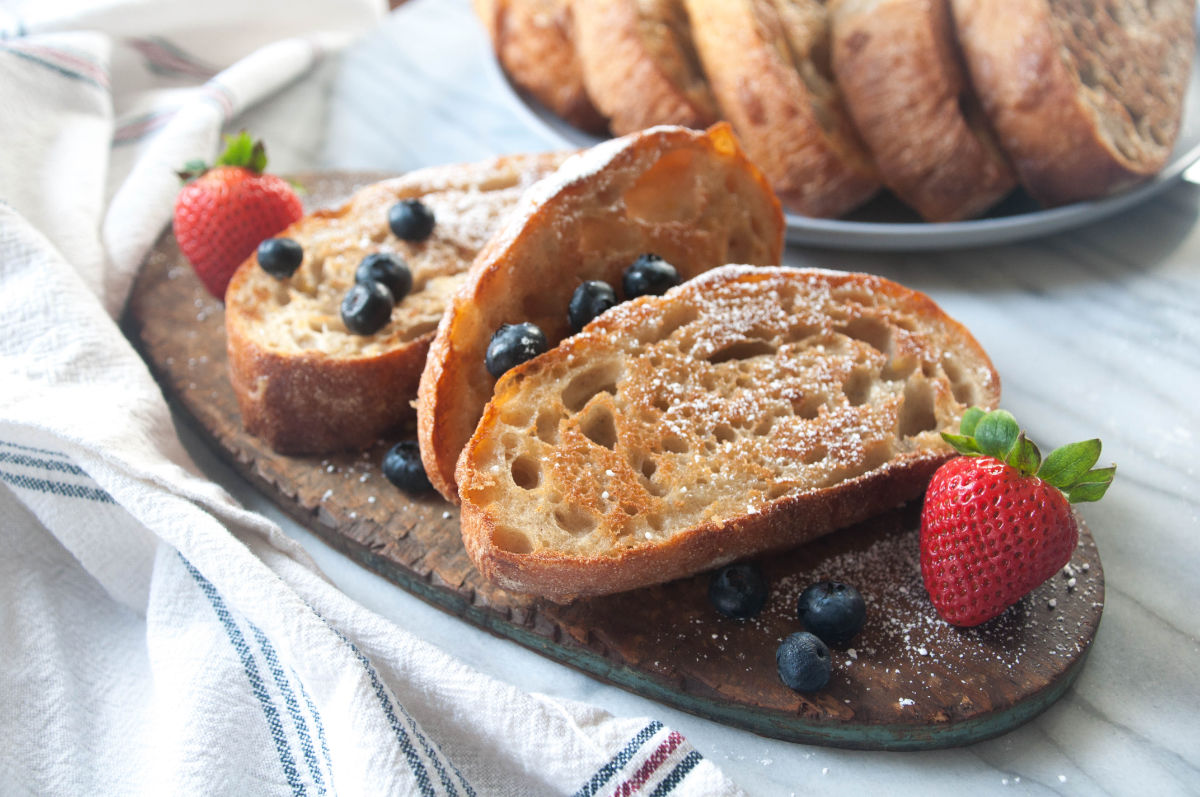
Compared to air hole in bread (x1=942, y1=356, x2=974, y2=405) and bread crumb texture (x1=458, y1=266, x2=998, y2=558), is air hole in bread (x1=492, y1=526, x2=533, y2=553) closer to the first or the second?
bread crumb texture (x1=458, y1=266, x2=998, y2=558)

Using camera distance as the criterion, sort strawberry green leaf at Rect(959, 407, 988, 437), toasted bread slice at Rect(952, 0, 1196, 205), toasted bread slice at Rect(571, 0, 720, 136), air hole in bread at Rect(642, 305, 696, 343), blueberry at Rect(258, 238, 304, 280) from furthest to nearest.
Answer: toasted bread slice at Rect(571, 0, 720, 136)
toasted bread slice at Rect(952, 0, 1196, 205)
blueberry at Rect(258, 238, 304, 280)
air hole in bread at Rect(642, 305, 696, 343)
strawberry green leaf at Rect(959, 407, 988, 437)

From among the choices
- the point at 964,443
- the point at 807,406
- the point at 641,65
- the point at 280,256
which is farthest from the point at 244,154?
the point at 964,443

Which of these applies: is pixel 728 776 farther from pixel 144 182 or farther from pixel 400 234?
pixel 144 182

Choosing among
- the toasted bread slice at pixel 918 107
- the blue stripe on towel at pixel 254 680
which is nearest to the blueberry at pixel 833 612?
the blue stripe on towel at pixel 254 680

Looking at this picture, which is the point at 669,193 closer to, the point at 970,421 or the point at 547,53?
the point at 970,421

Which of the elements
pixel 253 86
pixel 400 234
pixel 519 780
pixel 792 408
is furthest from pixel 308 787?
pixel 253 86

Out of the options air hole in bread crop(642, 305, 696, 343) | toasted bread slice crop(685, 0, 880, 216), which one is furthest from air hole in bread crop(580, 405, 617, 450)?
toasted bread slice crop(685, 0, 880, 216)

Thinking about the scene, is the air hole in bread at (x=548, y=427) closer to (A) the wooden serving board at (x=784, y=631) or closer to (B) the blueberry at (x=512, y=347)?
(B) the blueberry at (x=512, y=347)
